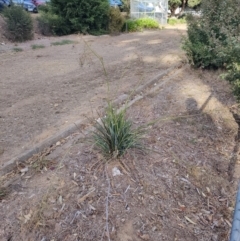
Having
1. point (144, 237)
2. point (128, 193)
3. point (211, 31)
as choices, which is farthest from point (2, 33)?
point (144, 237)

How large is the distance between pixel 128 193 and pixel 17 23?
1102 cm

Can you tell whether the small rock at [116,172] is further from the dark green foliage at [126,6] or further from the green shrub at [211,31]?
the dark green foliage at [126,6]

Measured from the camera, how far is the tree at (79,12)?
44.1 feet

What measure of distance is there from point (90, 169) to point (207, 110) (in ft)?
7.52

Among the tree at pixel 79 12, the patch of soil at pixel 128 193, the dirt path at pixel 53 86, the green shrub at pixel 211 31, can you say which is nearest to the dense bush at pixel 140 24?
the tree at pixel 79 12

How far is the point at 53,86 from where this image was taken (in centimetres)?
529

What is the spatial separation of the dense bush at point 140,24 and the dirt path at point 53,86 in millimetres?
7160

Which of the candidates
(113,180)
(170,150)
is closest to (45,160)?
(113,180)

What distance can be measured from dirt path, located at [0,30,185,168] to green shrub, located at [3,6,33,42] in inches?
127

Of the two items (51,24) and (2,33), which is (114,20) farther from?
(2,33)

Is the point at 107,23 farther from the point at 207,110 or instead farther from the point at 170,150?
the point at 170,150

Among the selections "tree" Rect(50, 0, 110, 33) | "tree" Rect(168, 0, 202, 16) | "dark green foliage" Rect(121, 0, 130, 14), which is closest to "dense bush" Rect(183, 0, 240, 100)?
"tree" Rect(50, 0, 110, 33)

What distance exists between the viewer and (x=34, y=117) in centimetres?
391

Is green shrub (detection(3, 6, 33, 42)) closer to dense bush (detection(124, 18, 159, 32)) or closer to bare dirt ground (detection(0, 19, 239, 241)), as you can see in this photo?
dense bush (detection(124, 18, 159, 32))
